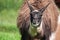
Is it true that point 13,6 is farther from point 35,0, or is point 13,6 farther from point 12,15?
point 35,0

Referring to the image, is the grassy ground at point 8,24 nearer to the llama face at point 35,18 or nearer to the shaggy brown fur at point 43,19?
the shaggy brown fur at point 43,19

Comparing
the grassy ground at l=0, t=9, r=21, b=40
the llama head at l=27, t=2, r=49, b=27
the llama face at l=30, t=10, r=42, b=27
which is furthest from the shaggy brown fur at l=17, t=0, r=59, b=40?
the grassy ground at l=0, t=9, r=21, b=40

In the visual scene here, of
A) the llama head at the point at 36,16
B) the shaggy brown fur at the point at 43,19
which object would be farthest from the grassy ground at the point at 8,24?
the llama head at the point at 36,16

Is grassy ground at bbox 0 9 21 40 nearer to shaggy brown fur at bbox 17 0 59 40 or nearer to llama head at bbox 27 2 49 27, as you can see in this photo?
shaggy brown fur at bbox 17 0 59 40

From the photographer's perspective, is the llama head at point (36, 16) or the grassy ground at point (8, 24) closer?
the llama head at point (36, 16)

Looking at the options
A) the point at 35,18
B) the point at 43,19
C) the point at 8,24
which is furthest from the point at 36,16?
the point at 8,24

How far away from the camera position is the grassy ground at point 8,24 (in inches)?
530

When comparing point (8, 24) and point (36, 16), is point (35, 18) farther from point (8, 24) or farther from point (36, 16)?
point (8, 24)

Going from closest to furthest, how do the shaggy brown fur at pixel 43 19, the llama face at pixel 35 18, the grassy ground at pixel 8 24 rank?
the llama face at pixel 35 18, the shaggy brown fur at pixel 43 19, the grassy ground at pixel 8 24

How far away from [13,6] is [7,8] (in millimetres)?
398

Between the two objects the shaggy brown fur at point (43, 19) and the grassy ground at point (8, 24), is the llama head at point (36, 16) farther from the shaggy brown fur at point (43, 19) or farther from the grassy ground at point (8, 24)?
the grassy ground at point (8, 24)

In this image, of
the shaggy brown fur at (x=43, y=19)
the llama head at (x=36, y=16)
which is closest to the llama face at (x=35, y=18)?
the llama head at (x=36, y=16)

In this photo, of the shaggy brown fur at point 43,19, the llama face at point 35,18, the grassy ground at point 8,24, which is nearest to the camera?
the llama face at point 35,18

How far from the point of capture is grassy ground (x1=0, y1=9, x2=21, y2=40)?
1347cm
